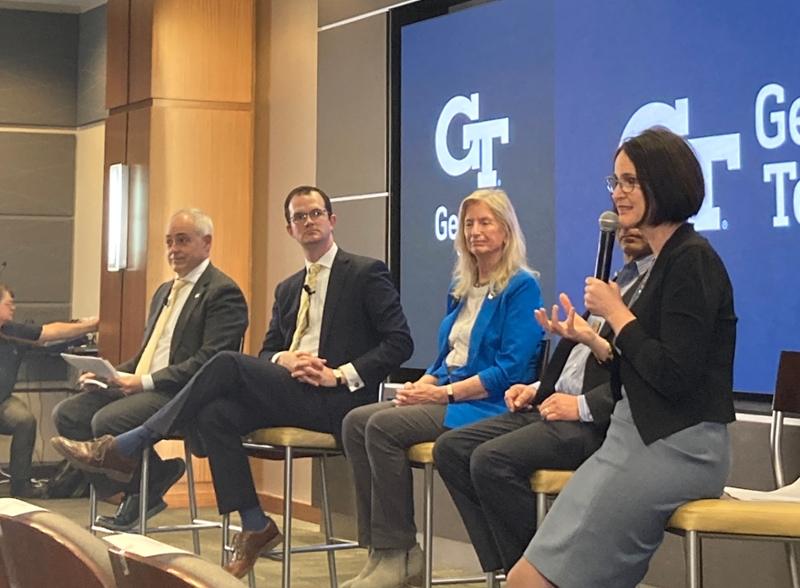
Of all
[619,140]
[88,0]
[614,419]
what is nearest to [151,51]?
[88,0]

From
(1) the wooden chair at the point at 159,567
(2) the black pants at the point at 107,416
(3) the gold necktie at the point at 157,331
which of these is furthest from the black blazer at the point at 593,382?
(3) the gold necktie at the point at 157,331

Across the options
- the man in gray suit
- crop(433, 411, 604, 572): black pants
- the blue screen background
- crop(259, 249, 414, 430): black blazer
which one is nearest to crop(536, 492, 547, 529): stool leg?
crop(433, 411, 604, 572): black pants

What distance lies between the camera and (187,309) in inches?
188

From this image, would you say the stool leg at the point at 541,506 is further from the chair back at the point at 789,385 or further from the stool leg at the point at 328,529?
the stool leg at the point at 328,529

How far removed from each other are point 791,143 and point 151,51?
4.10m

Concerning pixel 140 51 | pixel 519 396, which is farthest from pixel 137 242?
pixel 519 396

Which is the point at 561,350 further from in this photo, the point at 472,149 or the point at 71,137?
the point at 71,137

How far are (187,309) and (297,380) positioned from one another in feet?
3.13

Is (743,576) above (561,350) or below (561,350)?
below

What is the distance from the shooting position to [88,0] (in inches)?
327

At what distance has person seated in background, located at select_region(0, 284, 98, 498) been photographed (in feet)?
22.7

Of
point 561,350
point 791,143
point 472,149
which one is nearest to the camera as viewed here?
point 561,350

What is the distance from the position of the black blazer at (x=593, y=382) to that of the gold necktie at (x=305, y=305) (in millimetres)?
1288

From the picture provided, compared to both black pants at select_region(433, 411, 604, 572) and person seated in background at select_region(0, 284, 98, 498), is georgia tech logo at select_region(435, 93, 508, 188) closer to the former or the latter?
black pants at select_region(433, 411, 604, 572)
